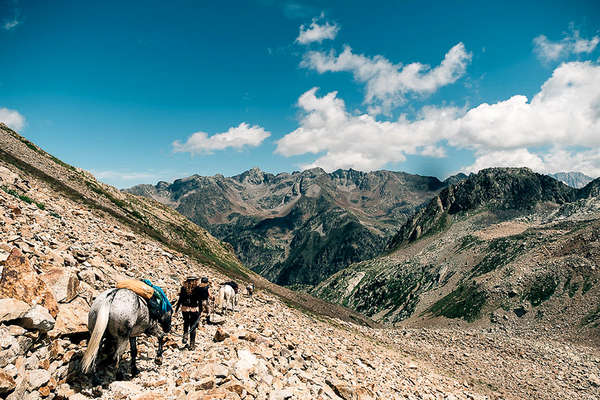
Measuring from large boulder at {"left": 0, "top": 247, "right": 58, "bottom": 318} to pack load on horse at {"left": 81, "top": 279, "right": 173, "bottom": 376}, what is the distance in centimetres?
127

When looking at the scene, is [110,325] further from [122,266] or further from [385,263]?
[385,263]

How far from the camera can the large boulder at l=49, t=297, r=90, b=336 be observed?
8.77 m

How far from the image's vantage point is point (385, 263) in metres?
166

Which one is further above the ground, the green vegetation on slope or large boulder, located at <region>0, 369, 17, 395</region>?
large boulder, located at <region>0, 369, 17, 395</region>

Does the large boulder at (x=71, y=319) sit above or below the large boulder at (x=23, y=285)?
below

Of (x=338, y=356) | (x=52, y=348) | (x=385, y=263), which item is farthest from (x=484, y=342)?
(x=385, y=263)

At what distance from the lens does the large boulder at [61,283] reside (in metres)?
9.63

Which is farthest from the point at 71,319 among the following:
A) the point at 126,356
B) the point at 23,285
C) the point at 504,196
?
the point at 504,196

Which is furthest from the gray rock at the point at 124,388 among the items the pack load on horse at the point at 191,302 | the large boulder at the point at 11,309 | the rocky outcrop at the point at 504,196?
the rocky outcrop at the point at 504,196

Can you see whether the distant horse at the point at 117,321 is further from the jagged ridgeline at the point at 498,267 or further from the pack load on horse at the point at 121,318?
the jagged ridgeline at the point at 498,267

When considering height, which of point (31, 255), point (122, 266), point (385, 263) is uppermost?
point (31, 255)

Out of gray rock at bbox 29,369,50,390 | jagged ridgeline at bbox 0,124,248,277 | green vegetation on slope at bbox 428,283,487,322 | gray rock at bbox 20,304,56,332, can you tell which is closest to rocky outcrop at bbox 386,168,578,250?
green vegetation on slope at bbox 428,283,487,322

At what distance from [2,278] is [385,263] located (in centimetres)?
17021

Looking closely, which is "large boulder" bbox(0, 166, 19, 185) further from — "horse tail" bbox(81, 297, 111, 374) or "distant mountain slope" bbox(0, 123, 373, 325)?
"horse tail" bbox(81, 297, 111, 374)
